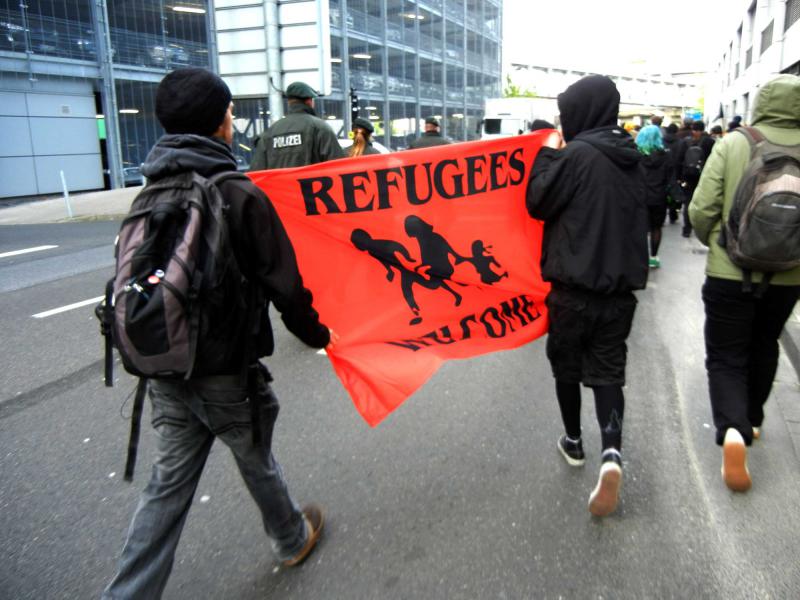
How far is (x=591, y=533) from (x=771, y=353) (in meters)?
1.49

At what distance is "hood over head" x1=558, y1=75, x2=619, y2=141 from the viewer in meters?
2.95

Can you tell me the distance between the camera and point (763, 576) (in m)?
2.60

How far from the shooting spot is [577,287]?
119 inches

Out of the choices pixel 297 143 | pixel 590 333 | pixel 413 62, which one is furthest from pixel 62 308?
pixel 413 62

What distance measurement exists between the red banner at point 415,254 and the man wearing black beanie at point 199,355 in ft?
2.34

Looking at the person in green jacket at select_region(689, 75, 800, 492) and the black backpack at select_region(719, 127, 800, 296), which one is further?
the person in green jacket at select_region(689, 75, 800, 492)

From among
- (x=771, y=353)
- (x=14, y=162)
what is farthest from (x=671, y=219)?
(x=14, y=162)

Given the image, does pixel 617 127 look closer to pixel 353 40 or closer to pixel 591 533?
pixel 591 533

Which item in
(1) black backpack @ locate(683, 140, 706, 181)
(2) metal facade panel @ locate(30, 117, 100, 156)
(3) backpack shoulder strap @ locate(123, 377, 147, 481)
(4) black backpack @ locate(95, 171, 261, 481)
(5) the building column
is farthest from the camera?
(5) the building column

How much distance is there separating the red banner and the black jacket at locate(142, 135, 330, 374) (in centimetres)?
78

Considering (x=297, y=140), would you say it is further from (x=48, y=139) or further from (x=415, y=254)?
(x=48, y=139)

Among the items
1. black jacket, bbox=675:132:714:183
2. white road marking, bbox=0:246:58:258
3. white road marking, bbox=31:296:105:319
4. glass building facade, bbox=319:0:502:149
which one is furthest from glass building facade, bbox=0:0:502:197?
black jacket, bbox=675:132:714:183

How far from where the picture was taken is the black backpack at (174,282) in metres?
1.94

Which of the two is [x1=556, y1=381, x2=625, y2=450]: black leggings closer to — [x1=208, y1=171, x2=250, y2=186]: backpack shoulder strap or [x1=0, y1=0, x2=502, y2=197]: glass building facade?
[x1=208, y1=171, x2=250, y2=186]: backpack shoulder strap
